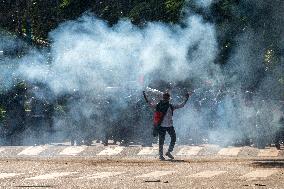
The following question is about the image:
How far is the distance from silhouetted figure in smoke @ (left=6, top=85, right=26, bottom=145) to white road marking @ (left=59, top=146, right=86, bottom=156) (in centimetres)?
277

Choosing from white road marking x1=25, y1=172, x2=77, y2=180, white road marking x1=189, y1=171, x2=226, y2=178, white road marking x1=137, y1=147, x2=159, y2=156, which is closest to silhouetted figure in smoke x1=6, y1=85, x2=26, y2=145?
white road marking x1=137, y1=147, x2=159, y2=156

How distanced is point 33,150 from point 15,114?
3.39 m

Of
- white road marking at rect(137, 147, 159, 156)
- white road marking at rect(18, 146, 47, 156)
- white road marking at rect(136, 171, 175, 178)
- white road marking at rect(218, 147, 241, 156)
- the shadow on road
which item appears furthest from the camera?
white road marking at rect(18, 146, 47, 156)

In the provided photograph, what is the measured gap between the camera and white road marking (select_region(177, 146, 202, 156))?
83.7 feet

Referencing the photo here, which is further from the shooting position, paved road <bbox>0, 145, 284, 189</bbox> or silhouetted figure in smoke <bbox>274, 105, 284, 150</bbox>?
silhouetted figure in smoke <bbox>274, 105, 284, 150</bbox>

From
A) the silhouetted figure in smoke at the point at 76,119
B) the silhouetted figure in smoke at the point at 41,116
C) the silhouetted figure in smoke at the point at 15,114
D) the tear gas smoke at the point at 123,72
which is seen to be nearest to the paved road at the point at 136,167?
the silhouetted figure in smoke at the point at 76,119

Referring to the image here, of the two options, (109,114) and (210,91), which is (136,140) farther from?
(210,91)

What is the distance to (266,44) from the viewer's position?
31375 millimetres

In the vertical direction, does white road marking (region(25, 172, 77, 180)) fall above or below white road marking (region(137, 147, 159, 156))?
below

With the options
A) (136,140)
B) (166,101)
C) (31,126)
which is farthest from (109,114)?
(166,101)

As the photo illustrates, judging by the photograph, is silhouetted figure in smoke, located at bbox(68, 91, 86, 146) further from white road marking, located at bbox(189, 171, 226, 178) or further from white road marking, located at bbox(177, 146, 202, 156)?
white road marking, located at bbox(189, 171, 226, 178)

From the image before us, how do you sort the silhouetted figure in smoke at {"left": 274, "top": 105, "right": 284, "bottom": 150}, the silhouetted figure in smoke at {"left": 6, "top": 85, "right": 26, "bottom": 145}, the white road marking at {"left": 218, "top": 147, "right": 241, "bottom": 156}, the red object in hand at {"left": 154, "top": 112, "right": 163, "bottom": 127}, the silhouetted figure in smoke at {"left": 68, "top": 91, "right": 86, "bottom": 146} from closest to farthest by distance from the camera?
1. the red object in hand at {"left": 154, "top": 112, "right": 163, "bottom": 127}
2. the white road marking at {"left": 218, "top": 147, "right": 241, "bottom": 156}
3. the silhouetted figure in smoke at {"left": 274, "top": 105, "right": 284, "bottom": 150}
4. the silhouetted figure in smoke at {"left": 68, "top": 91, "right": 86, "bottom": 146}
5. the silhouetted figure in smoke at {"left": 6, "top": 85, "right": 26, "bottom": 145}

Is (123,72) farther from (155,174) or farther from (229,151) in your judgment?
(155,174)

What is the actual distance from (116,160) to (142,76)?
7051 millimetres
